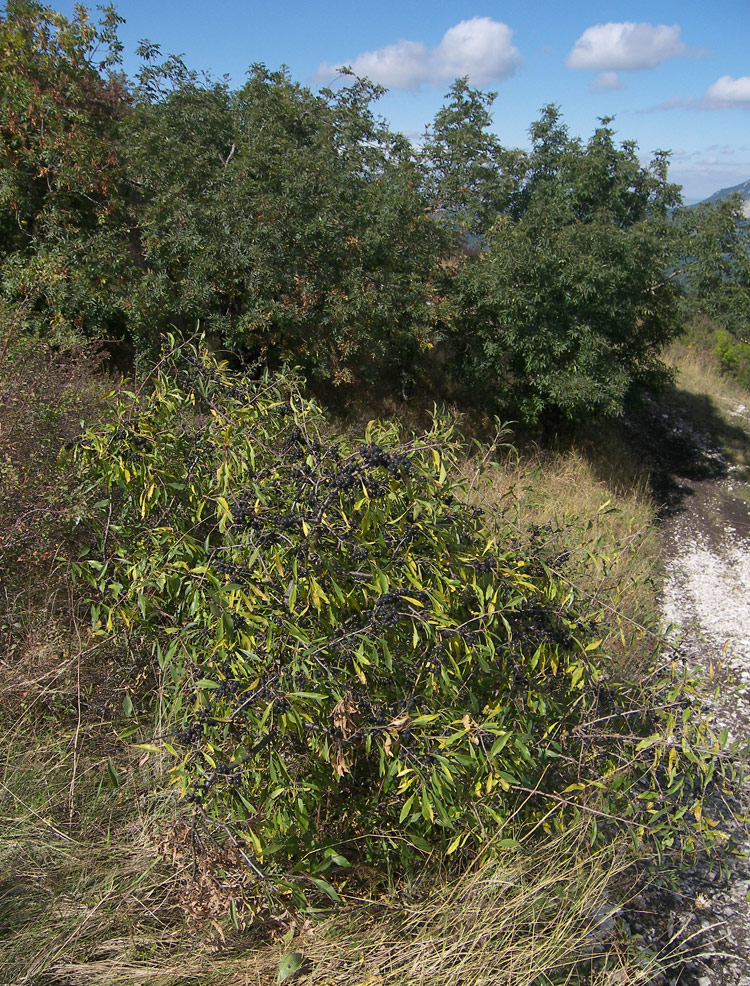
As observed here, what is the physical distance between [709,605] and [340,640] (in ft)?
22.9

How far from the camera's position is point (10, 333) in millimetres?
4078

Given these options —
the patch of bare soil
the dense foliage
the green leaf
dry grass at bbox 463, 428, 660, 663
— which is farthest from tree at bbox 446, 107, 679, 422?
the green leaf

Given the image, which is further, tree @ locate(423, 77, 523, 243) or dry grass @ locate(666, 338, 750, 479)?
dry grass @ locate(666, 338, 750, 479)

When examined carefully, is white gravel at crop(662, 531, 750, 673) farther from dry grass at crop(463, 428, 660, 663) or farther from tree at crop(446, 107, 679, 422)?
tree at crop(446, 107, 679, 422)

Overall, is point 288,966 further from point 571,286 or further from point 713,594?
point 571,286

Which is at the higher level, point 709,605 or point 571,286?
point 571,286

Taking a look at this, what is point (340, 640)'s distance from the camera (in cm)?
219

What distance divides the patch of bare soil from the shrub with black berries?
79 cm

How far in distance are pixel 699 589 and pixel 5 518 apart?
24.9ft

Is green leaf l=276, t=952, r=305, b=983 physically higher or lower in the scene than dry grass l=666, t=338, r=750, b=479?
higher

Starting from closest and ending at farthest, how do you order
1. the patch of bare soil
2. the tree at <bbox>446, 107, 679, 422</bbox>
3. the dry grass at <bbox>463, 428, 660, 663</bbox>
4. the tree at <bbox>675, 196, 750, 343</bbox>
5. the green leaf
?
the green leaf, the patch of bare soil, the dry grass at <bbox>463, 428, 660, 663</bbox>, the tree at <bbox>446, 107, 679, 422</bbox>, the tree at <bbox>675, 196, 750, 343</bbox>

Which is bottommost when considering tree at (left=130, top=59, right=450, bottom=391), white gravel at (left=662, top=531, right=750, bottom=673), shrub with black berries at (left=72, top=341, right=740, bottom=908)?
white gravel at (left=662, top=531, right=750, bottom=673)

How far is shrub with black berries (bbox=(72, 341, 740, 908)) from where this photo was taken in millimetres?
2215

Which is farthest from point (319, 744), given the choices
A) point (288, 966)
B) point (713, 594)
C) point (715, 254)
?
point (715, 254)
